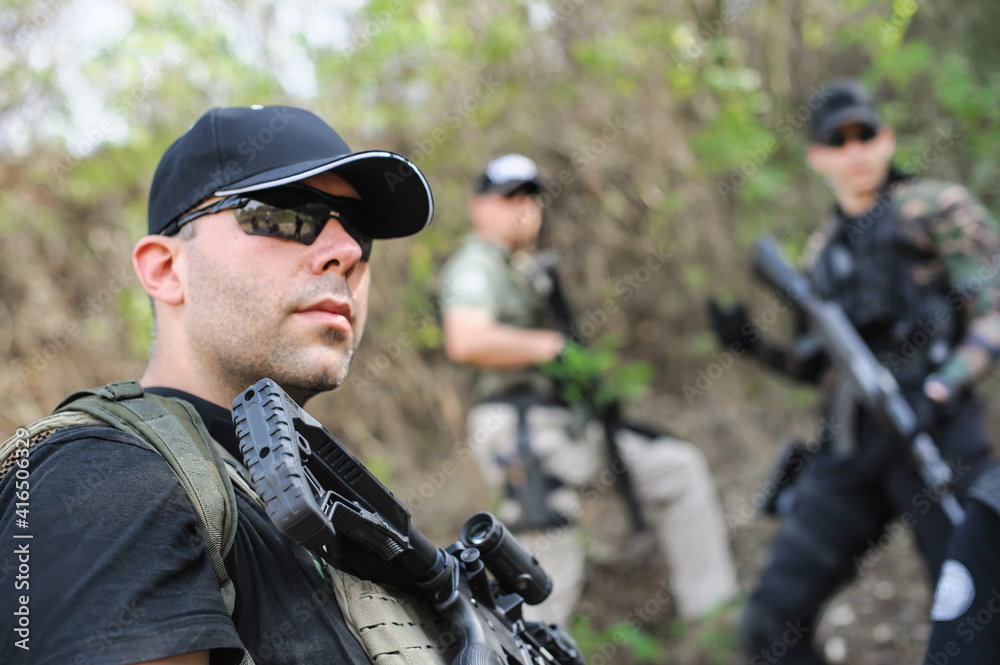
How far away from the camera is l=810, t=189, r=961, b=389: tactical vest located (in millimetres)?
3146

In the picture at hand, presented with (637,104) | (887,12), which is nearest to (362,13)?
(637,104)

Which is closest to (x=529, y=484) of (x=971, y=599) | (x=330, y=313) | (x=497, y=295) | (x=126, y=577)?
(x=497, y=295)

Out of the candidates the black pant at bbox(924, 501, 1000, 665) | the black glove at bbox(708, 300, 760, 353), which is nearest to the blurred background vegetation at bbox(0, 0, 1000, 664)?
the black glove at bbox(708, 300, 760, 353)

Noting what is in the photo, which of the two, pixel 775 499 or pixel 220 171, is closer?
pixel 220 171

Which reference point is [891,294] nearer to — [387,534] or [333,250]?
[333,250]

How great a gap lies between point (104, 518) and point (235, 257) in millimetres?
577

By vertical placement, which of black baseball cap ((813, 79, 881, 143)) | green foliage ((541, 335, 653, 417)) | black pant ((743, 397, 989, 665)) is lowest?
black pant ((743, 397, 989, 665))

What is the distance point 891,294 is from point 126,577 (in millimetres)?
3249

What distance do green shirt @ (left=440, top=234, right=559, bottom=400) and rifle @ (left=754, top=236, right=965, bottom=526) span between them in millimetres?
1253

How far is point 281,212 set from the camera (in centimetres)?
146

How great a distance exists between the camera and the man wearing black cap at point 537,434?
3.46 meters

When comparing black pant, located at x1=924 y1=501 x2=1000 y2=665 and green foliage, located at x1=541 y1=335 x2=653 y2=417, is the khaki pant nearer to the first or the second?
green foliage, located at x1=541 y1=335 x2=653 y2=417

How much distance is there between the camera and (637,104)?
5.85m

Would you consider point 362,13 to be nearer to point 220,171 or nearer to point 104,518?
point 220,171
